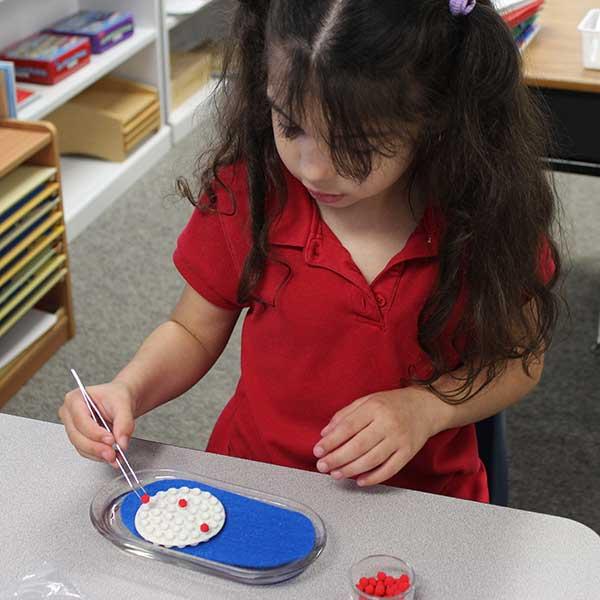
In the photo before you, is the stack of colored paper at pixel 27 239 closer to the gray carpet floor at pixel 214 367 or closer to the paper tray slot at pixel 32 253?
the paper tray slot at pixel 32 253

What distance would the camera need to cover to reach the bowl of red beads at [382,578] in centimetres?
71

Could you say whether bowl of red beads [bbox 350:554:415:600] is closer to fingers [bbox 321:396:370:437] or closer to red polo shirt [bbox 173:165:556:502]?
fingers [bbox 321:396:370:437]

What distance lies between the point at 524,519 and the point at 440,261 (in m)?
0.25

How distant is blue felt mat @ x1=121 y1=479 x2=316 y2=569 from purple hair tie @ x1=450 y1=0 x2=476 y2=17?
1.35ft

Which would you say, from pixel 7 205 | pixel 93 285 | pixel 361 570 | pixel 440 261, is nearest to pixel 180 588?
pixel 361 570

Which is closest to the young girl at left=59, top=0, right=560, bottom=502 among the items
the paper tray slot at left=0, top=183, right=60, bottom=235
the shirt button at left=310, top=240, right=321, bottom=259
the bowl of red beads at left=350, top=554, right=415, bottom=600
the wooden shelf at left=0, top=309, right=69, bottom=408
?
the shirt button at left=310, top=240, right=321, bottom=259

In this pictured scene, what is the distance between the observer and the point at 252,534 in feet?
2.58

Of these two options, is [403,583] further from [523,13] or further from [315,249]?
[523,13]

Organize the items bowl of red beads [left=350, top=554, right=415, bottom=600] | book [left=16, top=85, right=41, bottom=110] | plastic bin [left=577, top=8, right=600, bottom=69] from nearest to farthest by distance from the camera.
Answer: bowl of red beads [left=350, top=554, right=415, bottom=600] < plastic bin [left=577, top=8, right=600, bottom=69] < book [left=16, top=85, right=41, bottom=110]

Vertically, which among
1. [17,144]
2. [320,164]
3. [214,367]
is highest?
[320,164]

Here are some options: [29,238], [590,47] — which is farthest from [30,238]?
[590,47]

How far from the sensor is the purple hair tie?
0.77 metres

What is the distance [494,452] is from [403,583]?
44 centimetres

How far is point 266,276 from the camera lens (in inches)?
38.9
